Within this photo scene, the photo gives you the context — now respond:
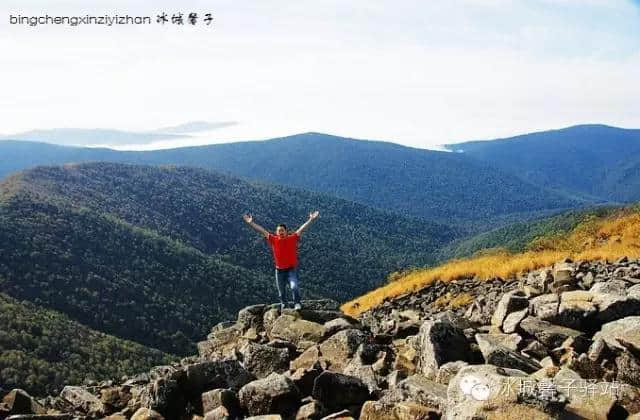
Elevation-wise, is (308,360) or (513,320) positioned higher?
(513,320)

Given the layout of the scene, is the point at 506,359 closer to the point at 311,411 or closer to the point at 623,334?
the point at 623,334

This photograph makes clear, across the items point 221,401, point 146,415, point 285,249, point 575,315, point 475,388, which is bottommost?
point 146,415

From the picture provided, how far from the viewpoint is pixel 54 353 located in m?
96.8

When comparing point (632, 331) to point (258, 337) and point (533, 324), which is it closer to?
point (533, 324)

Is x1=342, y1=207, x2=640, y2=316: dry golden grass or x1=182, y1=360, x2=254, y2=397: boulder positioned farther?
x1=342, y1=207, x2=640, y2=316: dry golden grass

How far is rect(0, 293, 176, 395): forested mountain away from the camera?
8512 centimetres

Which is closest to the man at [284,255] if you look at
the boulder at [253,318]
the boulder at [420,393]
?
the boulder at [253,318]

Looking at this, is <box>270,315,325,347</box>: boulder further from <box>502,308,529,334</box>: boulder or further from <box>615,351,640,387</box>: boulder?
<box>615,351,640,387</box>: boulder

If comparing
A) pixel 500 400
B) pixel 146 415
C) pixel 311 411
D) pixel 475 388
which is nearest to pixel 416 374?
pixel 311 411

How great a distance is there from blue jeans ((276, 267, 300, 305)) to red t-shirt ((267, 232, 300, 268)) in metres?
0.21

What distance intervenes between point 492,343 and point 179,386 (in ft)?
17.5

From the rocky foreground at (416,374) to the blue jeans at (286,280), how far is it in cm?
102

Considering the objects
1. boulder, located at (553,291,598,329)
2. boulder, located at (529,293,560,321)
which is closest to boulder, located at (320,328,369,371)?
boulder, located at (529,293,560,321)

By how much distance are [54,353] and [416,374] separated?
9849 centimetres
